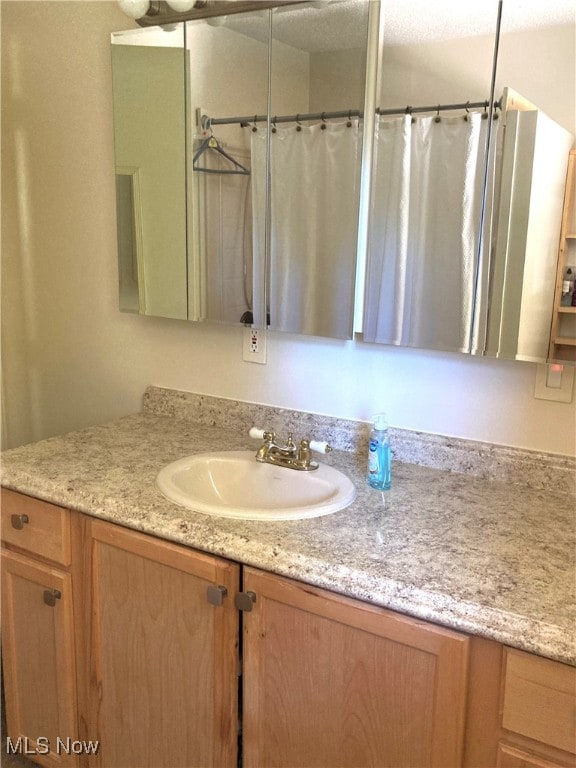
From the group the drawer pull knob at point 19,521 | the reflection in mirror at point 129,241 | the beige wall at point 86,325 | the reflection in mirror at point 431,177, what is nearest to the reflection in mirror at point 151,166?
the reflection in mirror at point 129,241

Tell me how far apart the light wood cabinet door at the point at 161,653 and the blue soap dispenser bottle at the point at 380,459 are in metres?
0.41

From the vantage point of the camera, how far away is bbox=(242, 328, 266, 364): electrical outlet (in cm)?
195

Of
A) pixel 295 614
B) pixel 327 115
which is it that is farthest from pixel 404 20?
pixel 295 614

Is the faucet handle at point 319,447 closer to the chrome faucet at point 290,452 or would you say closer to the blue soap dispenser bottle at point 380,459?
the chrome faucet at point 290,452

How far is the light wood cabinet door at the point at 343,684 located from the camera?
1.13m

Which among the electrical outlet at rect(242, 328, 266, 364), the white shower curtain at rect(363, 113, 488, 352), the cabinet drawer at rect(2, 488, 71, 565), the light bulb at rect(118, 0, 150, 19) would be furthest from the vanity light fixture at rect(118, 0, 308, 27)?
the cabinet drawer at rect(2, 488, 71, 565)

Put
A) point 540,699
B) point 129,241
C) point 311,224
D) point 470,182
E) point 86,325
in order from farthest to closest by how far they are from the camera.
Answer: point 86,325, point 129,241, point 311,224, point 470,182, point 540,699

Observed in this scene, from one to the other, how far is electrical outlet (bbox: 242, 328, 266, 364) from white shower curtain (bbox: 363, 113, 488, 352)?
0.40 metres

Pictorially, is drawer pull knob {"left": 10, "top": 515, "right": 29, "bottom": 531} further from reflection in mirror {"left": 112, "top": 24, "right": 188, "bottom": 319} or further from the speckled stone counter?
reflection in mirror {"left": 112, "top": 24, "right": 188, "bottom": 319}

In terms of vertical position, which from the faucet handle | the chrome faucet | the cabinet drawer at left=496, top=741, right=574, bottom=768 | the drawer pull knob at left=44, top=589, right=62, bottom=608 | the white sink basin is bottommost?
the drawer pull knob at left=44, top=589, right=62, bottom=608

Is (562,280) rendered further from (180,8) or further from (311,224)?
(180,8)

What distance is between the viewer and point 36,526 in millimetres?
1616

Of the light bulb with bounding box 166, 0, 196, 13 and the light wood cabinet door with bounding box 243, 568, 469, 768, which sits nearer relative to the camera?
the light wood cabinet door with bounding box 243, 568, 469, 768

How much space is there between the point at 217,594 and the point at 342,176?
100 cm
